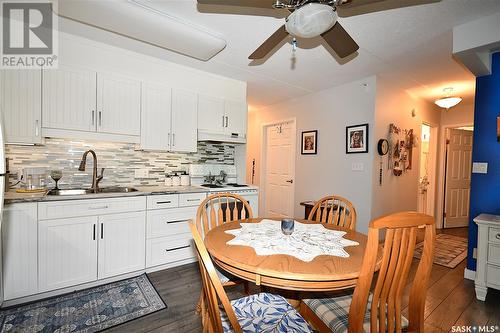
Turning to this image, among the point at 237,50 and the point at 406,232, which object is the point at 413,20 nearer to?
the point at 237,50

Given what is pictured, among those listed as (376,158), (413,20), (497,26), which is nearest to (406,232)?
(413,20)

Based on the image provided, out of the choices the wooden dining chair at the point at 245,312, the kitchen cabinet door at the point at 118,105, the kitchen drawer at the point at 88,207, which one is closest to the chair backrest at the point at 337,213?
the wooden dining chair at the point at 245,312

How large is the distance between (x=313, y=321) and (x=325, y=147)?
9.87 ft

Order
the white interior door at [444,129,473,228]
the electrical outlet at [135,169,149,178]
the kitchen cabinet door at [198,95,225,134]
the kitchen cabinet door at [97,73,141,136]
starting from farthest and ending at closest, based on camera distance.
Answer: the white interior door at [444,129,473,228], the kitchen cabinet door at [198,95,225,134], the electrical outlet at [135,169,149,178], the kitchen cabinet door at [97,73,141,136]

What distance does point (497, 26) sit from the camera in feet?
6.61

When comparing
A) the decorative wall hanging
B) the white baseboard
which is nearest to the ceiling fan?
the decorative wall hanging

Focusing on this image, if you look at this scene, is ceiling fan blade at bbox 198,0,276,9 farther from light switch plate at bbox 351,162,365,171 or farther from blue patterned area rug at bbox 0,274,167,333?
light switch plate at bbox 351,162,365,171

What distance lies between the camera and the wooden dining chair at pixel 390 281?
37.0 inches

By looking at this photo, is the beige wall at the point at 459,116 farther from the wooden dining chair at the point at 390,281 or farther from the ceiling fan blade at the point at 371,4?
the wooden dining chair at the point at 390,281

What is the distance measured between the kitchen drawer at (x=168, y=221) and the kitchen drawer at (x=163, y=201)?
1.8 inches

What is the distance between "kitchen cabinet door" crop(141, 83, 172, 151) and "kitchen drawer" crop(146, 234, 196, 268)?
1.12 m

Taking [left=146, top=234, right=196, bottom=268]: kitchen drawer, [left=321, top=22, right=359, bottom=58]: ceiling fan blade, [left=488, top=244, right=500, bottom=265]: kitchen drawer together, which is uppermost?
[left=321, top=22, right=359, bottom=58]: ceiling fan blade

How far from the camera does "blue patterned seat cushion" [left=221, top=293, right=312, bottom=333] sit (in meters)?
1.09

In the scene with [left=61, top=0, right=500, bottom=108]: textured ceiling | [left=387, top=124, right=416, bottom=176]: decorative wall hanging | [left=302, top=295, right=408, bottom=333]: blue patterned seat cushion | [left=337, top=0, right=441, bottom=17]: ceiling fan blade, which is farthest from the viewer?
[left=387, top=124, right=416, bottom=176]: decorative wall hanging
